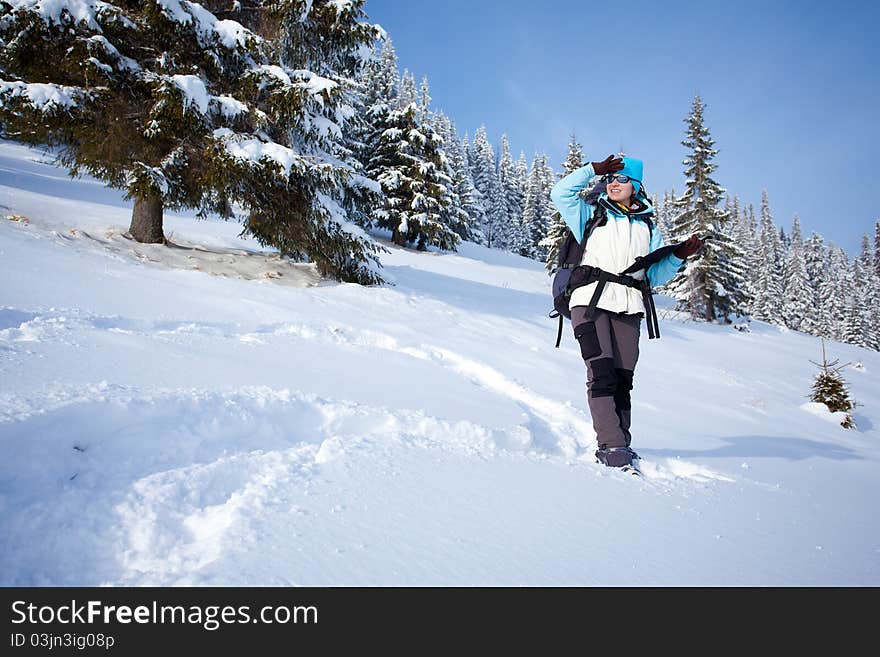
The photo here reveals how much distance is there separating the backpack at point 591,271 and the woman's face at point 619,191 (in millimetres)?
97

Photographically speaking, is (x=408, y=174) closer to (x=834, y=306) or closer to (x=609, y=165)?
(x=609, y=165)

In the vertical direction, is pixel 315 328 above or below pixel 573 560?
above

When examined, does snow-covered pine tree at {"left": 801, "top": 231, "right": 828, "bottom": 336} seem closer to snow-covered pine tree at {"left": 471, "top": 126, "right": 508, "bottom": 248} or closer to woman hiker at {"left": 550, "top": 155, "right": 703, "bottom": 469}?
snow-covered pine tree at {"left": 471, "top": 126, "right": 508, "bottom": 248}

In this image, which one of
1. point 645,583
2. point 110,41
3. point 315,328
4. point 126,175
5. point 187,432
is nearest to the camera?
point 645,583

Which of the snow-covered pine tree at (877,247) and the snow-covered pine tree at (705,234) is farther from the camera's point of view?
the snow-covered pine tree at (877,247)

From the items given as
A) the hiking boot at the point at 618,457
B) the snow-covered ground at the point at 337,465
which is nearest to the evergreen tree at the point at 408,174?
the snow-covered ground at the point at 337,465

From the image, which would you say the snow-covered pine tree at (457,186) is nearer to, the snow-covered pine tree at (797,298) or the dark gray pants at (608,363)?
the dark gray pants at (608,363)

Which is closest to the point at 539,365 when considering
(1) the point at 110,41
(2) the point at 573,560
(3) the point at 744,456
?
(3) the point at 744,456

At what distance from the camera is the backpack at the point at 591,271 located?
3.27 m

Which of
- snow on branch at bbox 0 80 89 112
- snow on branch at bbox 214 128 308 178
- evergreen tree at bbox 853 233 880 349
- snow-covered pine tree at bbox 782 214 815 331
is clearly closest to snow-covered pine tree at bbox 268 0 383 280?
snow on branch at bbox 214 128 308 178
